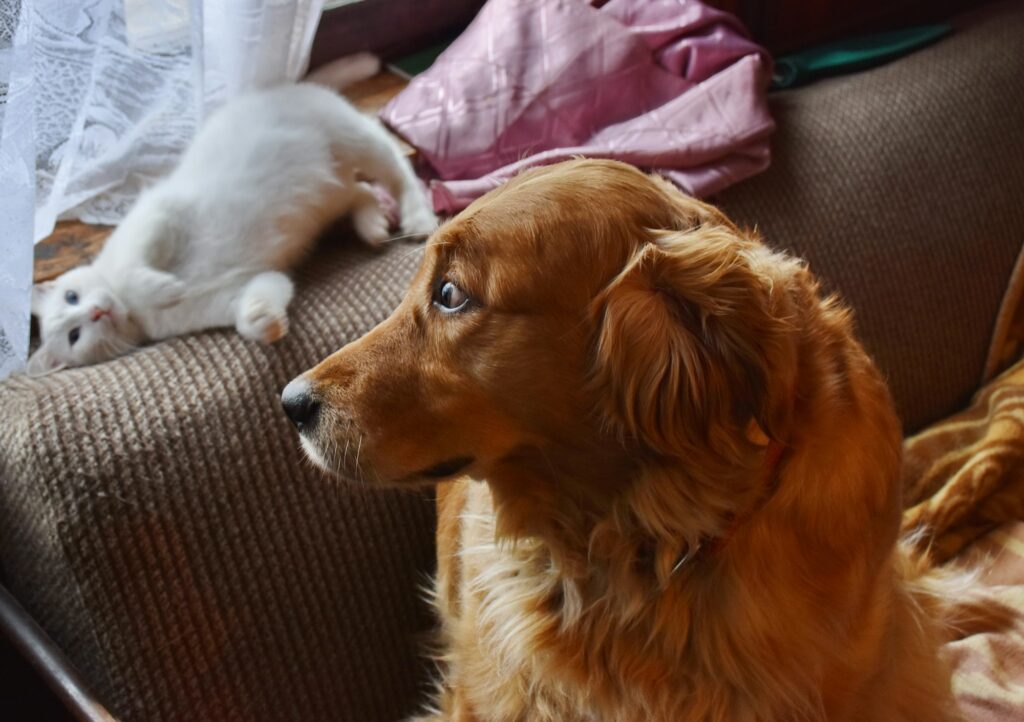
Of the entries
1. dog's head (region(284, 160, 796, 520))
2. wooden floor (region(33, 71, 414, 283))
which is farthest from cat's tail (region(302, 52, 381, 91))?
dog's head (region(284, 160, 796, 520))

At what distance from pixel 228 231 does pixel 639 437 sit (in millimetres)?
758

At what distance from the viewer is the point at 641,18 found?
1.80 meters

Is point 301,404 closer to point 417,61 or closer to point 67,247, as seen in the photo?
point 67,247

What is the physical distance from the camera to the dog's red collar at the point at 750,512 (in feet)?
2.94

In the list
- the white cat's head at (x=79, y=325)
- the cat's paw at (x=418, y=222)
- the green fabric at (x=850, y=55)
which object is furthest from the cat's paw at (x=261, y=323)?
the green fabric at (x=850, y=55)

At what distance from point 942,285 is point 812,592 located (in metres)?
1.09

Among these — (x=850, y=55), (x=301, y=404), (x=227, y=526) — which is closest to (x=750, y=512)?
(x=301, y=404)

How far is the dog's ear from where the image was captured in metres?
0.82

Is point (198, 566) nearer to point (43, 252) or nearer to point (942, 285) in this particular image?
point (43, 252)

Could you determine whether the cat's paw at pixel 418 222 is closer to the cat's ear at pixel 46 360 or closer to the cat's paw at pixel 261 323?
the cat's paw at pixel 261 323

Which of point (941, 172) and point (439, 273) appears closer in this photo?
point (439, 273)

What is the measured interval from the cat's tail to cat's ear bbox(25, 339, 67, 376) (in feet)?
2.43

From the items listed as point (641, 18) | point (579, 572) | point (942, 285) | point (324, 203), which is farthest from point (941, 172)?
point (579, 572)

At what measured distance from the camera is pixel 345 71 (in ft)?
6.15
